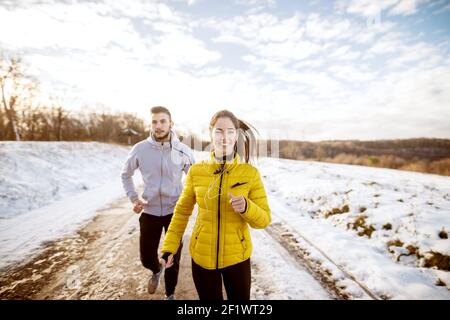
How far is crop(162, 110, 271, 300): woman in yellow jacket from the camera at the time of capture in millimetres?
1875

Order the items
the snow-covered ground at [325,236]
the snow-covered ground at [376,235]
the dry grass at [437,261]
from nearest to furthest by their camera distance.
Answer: the snow-covered ground at [325,236], the snow-covered ground at [376,235], the dry grass at [437,261]

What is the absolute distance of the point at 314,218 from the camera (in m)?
6.82

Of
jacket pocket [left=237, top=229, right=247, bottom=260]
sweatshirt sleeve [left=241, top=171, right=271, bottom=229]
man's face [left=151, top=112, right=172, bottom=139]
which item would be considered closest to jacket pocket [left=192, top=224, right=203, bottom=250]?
jacket pocket [left=237, top=229, right=247, bottom=260]

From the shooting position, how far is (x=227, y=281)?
6.29ft

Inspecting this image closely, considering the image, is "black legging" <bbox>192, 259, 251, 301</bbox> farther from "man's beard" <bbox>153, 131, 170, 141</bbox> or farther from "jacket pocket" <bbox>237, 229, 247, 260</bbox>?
"man's beard" <bbox>153, 131, 170, 141</bbox>

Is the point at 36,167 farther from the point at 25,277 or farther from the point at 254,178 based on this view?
the point at 254,178

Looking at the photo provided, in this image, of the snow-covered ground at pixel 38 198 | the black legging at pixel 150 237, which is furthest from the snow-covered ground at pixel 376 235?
the snow-covered ground at pixel 38 198

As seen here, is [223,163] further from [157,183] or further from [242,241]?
[157,183]

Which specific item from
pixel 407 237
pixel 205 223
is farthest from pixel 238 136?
pixel 407 237

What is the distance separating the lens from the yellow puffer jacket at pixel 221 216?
1.87 metres

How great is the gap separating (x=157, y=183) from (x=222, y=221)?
146 cm

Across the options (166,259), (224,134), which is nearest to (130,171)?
(166,259)

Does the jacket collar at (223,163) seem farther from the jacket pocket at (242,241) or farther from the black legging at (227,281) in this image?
the black legging at (227,281)

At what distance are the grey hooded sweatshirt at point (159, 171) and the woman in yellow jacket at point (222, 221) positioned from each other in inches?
40.9
